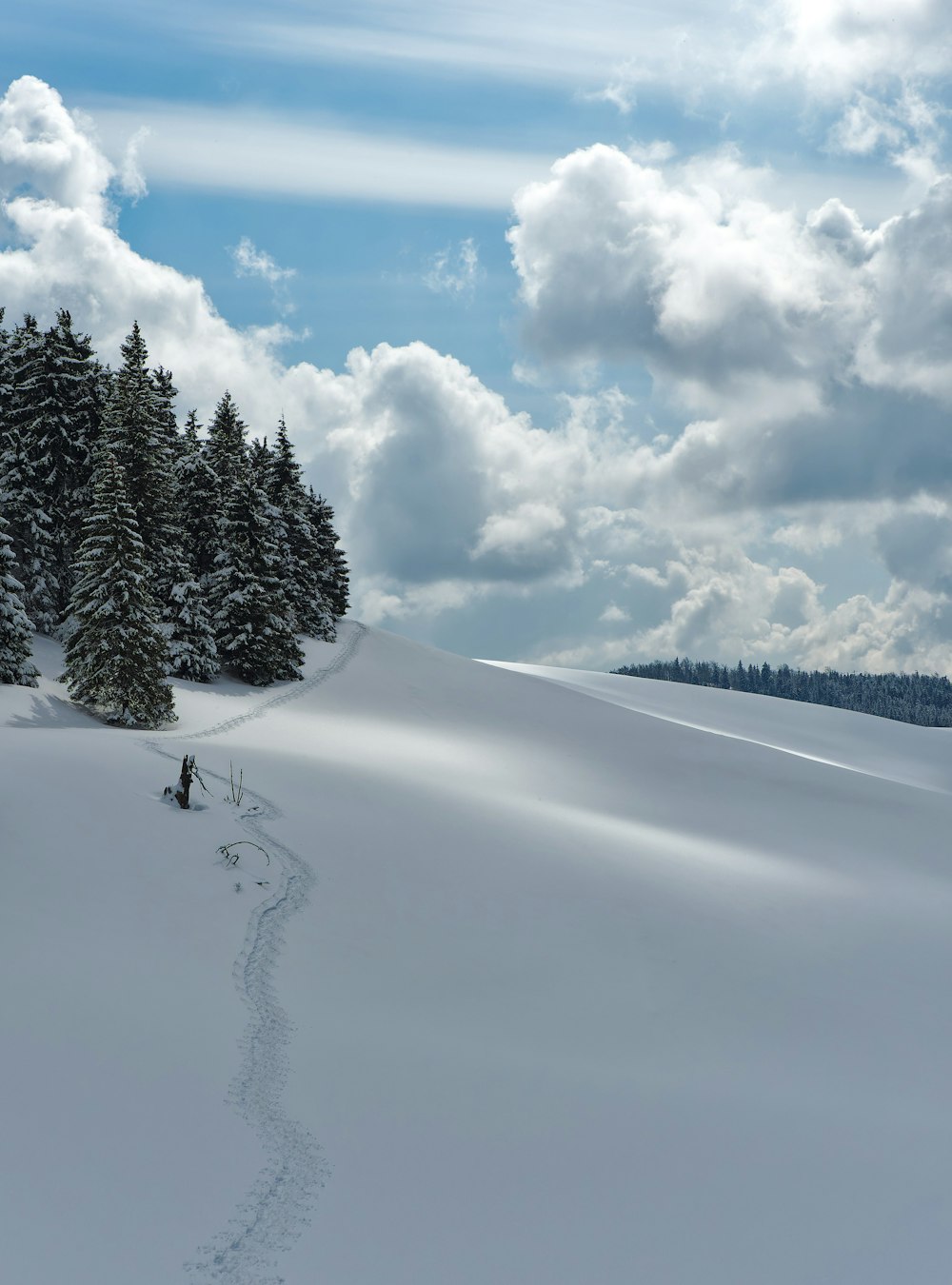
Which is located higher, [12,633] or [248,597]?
[248,597]

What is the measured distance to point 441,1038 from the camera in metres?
12.3

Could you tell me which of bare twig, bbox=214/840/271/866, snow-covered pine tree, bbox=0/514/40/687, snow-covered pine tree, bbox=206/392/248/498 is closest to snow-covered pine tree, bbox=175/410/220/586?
snow-covered pine tree, bbox=206/392/248/498

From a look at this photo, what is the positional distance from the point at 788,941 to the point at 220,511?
33.6m

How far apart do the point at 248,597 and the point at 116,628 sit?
10.9m

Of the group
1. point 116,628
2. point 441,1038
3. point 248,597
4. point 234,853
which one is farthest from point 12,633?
point 441,1038

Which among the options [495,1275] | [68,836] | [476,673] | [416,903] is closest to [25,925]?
[68,836]

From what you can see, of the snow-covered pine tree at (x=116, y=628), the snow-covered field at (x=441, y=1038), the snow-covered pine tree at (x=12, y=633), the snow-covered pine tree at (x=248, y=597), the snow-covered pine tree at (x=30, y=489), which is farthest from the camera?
the snow-covered pine tree at (x=248, y=597)

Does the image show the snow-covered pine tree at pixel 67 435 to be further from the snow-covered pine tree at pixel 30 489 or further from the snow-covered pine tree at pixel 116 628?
the snow-covered pine tree at pixel 116 628

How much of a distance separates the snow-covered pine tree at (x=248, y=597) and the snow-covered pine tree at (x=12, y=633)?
37.4 ft

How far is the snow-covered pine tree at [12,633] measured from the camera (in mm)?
30297

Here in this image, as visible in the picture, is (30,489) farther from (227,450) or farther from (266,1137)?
(266,1137)

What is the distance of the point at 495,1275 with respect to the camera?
7.80 m

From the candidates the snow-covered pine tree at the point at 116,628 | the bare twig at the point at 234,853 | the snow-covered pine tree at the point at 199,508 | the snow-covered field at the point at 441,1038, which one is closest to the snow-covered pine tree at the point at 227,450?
the snow-covered pine tree at the point at 199,508

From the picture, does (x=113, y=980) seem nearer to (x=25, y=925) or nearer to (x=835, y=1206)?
(x=25, y=925)
